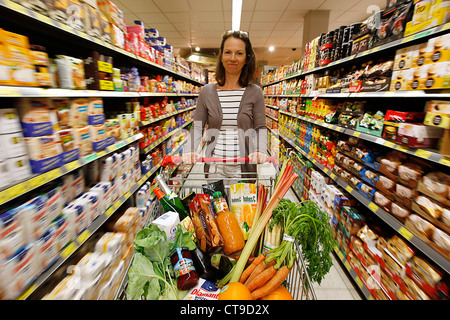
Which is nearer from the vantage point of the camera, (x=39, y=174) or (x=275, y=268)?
(x=275, y=268)

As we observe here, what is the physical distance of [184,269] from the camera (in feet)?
2.50

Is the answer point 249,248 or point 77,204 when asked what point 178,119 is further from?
point 249,248

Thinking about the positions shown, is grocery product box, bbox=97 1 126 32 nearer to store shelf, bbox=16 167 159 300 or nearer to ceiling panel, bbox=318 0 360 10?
store shelf, bbox=16 167 159 300

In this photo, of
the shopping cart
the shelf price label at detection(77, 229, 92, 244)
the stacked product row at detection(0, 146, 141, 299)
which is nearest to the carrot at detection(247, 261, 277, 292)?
the shopping cart

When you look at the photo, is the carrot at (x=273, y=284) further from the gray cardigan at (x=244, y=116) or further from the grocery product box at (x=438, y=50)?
the grocery product box at (x=438, y=50)

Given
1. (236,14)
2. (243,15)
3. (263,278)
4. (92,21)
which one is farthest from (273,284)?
(243,15)

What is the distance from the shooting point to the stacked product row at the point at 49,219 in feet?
2.91

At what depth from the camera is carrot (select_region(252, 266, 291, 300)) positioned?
76 centimetres

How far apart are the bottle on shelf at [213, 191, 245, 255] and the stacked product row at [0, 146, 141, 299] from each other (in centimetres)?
88

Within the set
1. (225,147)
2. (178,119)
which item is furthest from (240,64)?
(178,119)

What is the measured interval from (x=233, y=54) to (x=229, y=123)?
22.7 inches

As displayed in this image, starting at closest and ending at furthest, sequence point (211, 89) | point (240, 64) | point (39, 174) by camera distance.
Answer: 1. point (39, 174)
2. point (240, 64)
3. point (211, 89)

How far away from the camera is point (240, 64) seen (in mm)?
1786
